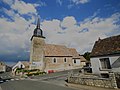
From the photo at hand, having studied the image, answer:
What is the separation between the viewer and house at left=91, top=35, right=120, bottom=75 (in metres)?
17.4

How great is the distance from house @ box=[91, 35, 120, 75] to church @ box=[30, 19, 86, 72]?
18.5 m

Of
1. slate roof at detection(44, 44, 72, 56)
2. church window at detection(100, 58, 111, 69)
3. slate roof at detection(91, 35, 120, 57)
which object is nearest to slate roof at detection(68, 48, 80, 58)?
slate roof at detection(44, 44, 72, 56)

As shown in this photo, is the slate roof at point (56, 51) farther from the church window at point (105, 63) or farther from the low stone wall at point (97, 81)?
the low stone wall at point (97, 81)

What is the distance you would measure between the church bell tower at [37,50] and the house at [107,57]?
2022 centimetres

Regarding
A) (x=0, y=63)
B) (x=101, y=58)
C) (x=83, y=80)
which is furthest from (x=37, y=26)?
(x=0, y=63)

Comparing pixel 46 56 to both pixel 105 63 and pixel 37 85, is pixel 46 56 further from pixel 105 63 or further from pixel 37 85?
pixel 105 63

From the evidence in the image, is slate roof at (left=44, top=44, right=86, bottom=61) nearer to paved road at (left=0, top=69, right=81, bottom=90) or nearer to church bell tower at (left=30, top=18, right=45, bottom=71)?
church bell tower at (left=30, top=18, right=45, bottom=71)

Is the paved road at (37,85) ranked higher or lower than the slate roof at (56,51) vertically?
lower

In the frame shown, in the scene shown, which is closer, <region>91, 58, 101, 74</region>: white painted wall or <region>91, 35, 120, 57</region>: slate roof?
<region>91, 35, 120, 57</region>: slate roof

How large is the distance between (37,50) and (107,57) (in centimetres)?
2446

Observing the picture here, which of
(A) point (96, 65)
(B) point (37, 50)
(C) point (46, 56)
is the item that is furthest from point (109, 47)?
(B) point (37, 50)

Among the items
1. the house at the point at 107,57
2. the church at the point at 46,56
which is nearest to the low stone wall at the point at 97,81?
the house at the point at 107,57

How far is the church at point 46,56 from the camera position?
3644 cm

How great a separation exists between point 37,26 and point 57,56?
12420mm
